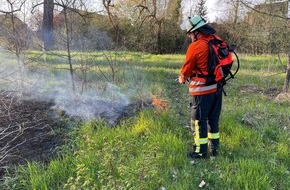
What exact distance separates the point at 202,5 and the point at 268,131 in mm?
22977

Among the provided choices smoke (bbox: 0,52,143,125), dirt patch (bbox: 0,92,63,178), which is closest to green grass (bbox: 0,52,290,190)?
dirt patch (bbox: 0,92,63,178)

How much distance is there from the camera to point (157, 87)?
6844 mm

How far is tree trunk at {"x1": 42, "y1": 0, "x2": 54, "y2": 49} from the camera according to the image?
5673 mm

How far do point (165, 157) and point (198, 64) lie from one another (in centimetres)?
130

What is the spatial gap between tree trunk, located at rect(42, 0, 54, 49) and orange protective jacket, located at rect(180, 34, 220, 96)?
331cm

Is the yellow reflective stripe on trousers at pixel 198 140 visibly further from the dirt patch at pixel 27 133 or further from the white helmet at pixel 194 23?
the dirt patch at pixel 27 133

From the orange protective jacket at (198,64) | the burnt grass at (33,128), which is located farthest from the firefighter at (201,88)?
the burnt grass at (33,128)


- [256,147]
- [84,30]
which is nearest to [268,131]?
[256,147]

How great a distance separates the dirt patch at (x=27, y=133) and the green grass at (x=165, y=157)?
312 millimetres

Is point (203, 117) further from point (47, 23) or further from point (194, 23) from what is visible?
point (47, 23)

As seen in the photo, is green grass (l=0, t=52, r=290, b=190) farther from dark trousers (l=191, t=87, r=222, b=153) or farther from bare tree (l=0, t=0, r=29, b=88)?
bare tree (l=0, t=0, r=29, b=88)

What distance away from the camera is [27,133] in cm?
433

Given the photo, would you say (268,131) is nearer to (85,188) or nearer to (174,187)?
(174,187)

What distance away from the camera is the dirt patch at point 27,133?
366cm
